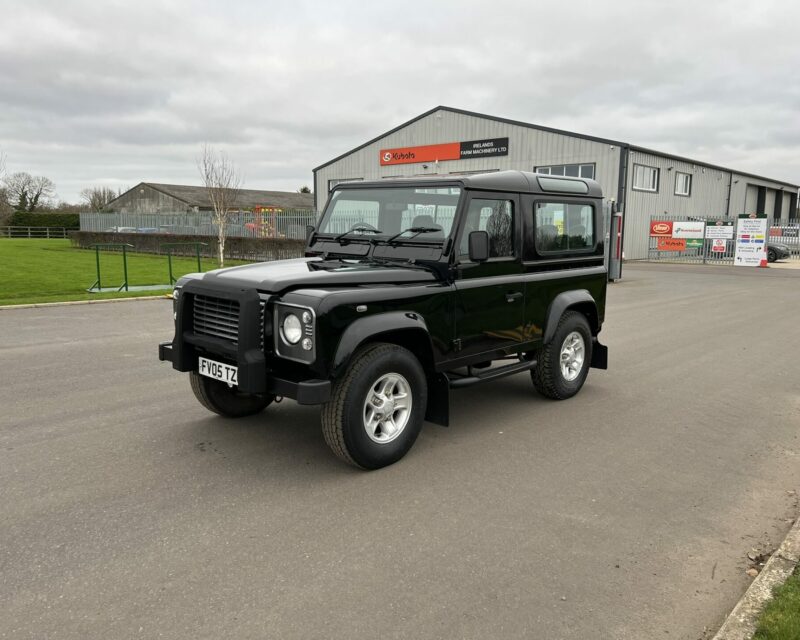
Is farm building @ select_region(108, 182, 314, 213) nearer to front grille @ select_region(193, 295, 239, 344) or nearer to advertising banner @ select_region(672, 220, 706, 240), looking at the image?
advertising banner @ select_region(672, 220, 706, 240)

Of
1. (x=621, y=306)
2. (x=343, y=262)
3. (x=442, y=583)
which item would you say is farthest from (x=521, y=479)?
(x=621, y=306)

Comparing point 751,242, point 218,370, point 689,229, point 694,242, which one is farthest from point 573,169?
point 218,370

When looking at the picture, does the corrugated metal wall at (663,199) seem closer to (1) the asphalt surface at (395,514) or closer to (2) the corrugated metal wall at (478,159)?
(2) the corrugated metal wall at (478,159)

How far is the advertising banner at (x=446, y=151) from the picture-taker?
32281mm

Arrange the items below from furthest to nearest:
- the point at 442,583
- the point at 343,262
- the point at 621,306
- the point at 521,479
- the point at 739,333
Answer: the point at 621,306 < the point at 739,333 < the point at 343,262 < the point at 521,479 < the point at 442,583

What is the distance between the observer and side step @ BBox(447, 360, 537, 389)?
5.09 m

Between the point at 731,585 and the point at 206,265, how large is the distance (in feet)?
76.9

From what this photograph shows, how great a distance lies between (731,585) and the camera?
3133 millimetres

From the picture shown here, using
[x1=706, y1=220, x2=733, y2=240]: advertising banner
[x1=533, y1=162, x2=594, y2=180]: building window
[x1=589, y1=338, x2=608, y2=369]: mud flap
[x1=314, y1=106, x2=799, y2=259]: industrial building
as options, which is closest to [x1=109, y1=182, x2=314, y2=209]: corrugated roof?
[x1=314, y1=106, x2=799, y2=259]: industrial building

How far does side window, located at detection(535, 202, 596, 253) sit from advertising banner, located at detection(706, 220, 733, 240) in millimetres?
26245

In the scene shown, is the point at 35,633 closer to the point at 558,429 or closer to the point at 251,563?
the point at 251,563

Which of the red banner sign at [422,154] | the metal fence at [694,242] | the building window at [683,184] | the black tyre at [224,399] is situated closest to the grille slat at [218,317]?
the black tyre at [224,399]

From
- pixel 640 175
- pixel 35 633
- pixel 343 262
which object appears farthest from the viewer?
pixel 640 175

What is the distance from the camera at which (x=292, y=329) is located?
4055 mm
